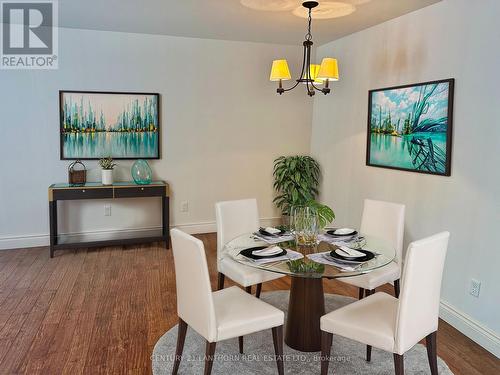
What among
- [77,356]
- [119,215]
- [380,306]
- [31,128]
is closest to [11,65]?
[31,128]

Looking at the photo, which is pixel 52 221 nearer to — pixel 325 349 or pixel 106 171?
pixel 106 171

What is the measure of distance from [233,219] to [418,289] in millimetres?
1634

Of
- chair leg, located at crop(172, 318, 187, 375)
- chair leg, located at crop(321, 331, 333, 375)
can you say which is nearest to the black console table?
chair leg, located at crop(172, 318, 187, 375)

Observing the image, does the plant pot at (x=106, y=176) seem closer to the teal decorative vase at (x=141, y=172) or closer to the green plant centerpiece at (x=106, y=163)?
the green plant centerpiece at (x=106, y=163)

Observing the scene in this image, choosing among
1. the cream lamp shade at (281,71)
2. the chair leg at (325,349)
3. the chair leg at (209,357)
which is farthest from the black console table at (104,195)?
the chair leg at (325,349)

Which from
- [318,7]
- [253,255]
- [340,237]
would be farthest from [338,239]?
[318,7]

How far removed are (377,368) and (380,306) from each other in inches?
17.9

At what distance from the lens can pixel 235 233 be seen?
129 inches

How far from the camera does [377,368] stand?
243 cm

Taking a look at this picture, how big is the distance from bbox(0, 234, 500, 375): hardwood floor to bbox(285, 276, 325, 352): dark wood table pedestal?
0.85 metres

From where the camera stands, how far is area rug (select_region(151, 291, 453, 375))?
2.41 metres

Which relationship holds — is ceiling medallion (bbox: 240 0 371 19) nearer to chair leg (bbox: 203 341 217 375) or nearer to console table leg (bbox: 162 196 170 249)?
console table leg (bbox: 162 196 170 249)

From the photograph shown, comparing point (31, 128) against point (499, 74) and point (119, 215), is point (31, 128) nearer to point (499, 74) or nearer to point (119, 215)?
point (119, 215)

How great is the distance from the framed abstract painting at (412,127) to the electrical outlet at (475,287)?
0.83 metres
